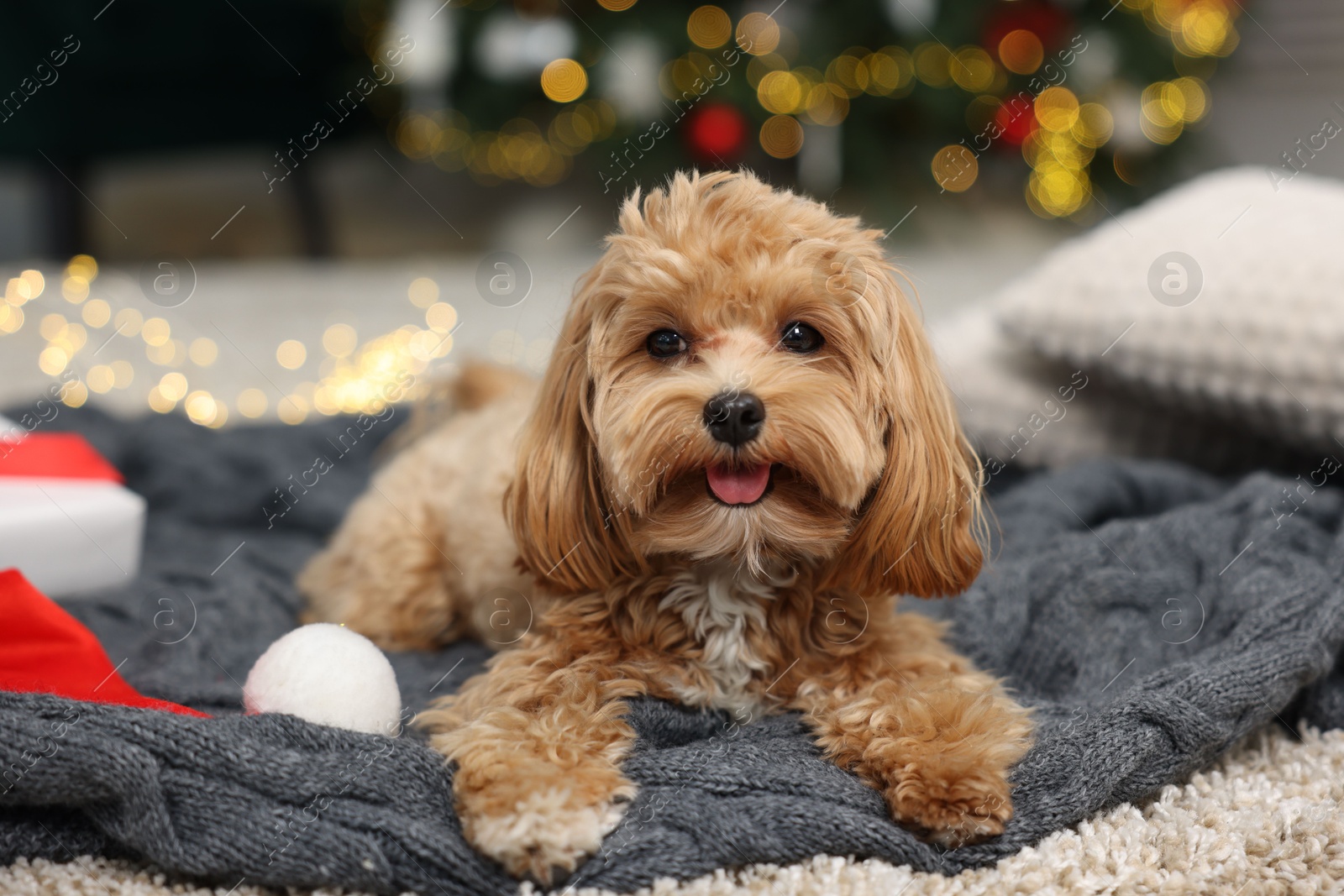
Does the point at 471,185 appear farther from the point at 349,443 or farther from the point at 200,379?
the point at 349,443

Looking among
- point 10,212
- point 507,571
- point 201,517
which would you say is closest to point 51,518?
point 201,517

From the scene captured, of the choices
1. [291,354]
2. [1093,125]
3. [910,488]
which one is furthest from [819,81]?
[910,488]

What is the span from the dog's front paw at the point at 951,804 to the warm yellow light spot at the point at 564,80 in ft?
13.6

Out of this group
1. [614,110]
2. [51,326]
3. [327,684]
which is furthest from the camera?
[614,110]

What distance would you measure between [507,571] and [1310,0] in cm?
562

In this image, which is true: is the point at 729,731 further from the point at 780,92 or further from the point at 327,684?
the point at 780,92

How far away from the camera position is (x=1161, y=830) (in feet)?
4.99

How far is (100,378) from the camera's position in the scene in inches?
144

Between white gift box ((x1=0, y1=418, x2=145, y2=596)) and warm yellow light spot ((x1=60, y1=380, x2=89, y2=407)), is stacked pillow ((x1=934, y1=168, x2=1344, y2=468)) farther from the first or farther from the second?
warm yellow light spot ((x1=60, y1=380, x2=89, y2=407))

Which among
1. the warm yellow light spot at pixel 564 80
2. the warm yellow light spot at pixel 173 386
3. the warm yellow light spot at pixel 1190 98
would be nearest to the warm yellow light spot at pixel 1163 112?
the warm yellow light spot at pixel 1190 98

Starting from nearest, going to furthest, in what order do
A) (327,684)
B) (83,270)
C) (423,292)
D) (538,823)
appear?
1. (538,823)
2. (327,684)
3. (83,270)
4. (423,292)

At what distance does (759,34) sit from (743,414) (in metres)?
3.87

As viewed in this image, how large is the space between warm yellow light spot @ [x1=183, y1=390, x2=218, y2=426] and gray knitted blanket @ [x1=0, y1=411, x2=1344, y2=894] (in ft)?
3.95

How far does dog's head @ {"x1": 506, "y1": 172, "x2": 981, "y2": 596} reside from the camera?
4.89 ft
